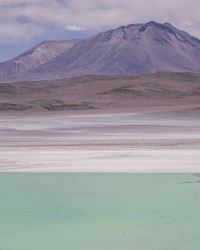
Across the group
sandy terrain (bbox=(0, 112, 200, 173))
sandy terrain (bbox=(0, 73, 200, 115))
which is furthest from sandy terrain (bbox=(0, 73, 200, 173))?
sandy terrain (bbox=(0, 73, 200, 115))

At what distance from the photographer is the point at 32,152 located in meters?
18.8
